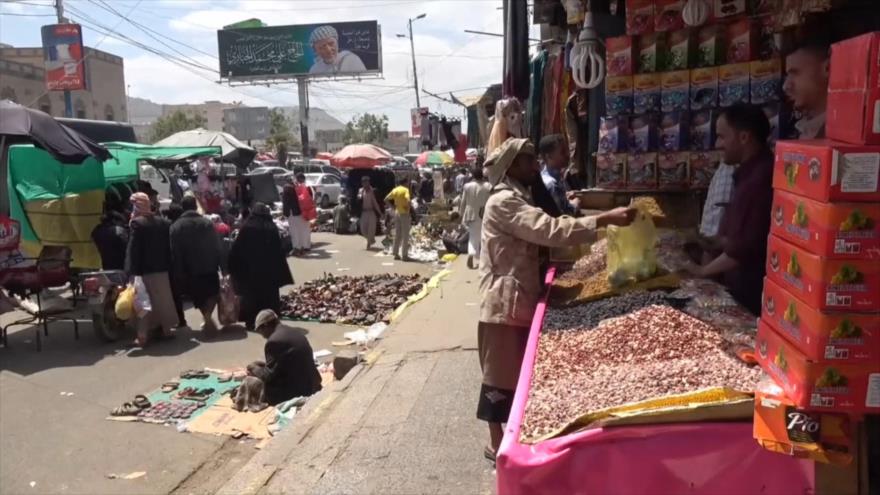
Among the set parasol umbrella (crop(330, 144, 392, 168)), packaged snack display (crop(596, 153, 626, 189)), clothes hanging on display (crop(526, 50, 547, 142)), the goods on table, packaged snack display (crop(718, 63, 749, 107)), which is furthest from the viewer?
parasol umbrella (crop(330, 144, 392, 168))

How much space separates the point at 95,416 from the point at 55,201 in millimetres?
5935

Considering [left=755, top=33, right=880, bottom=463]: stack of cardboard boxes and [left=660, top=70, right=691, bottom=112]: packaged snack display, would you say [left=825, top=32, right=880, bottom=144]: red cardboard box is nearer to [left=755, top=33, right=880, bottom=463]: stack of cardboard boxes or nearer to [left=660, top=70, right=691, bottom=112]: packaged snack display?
[left=755, top=33, right=880, bottom=463]: stack of cardboard boxes

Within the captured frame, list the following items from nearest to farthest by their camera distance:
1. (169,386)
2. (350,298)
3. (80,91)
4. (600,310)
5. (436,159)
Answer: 1. (600,310)
2. (169,386)
3. (350,298)
4. (436,159)
5. (80,91)

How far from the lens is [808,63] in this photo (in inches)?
91.6

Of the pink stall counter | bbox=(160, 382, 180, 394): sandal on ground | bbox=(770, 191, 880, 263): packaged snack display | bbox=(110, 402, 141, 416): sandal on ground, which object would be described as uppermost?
bbox=(770, 191, 880, 263): packaged snack display

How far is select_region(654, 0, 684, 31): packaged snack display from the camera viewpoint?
4359 millimetres

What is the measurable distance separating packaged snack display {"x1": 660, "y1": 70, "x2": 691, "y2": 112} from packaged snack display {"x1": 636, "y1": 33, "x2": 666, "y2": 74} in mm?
97

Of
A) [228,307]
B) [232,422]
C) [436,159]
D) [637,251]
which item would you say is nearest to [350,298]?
[228,307]

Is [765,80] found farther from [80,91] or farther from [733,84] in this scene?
[80,91]

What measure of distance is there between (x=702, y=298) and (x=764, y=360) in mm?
862

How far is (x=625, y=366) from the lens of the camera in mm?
2352

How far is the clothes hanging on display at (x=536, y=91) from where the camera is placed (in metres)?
7.38

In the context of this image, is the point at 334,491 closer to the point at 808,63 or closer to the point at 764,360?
the point at 764,360

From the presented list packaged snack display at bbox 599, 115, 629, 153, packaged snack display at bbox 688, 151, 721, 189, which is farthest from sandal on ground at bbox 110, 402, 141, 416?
packaged snack display at bbox 688, 151, 721, 189
